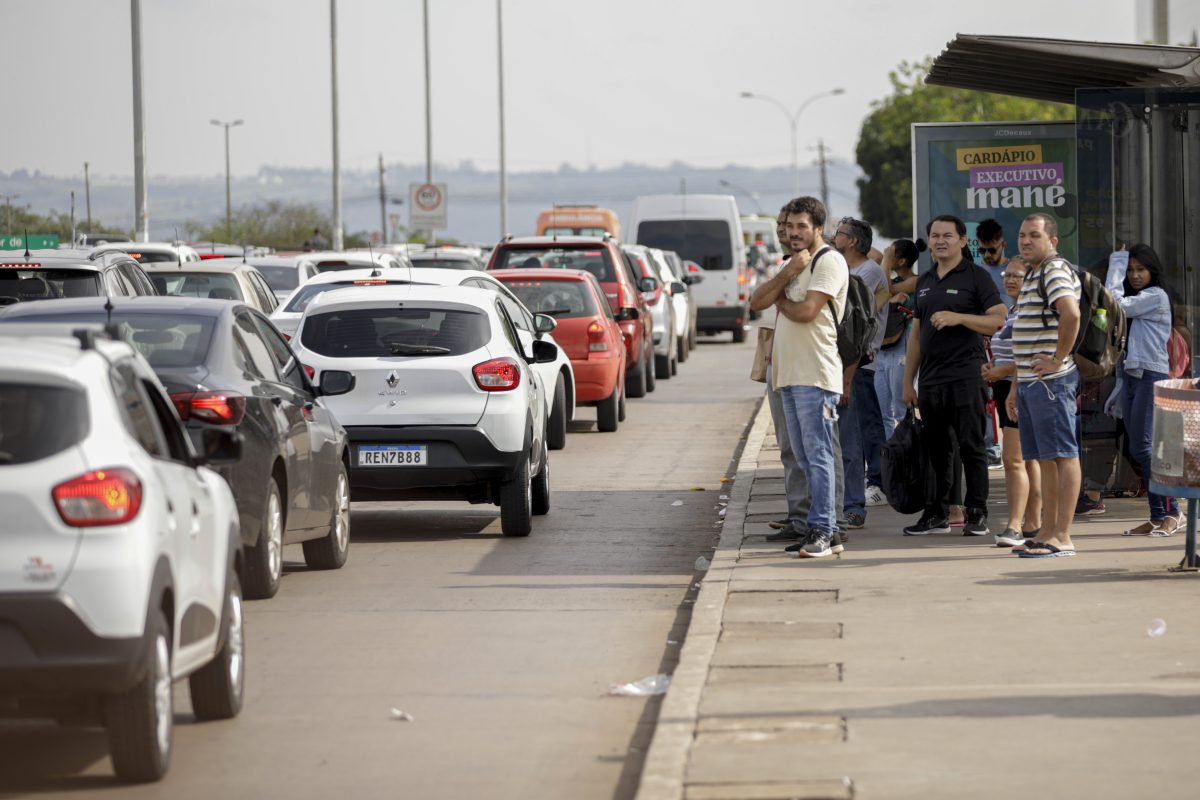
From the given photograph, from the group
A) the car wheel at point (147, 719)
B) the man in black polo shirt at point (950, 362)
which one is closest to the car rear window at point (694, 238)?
the man in black polo shirt at point (950, 362)

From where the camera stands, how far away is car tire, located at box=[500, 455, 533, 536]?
12.6m

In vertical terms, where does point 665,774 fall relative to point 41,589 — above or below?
below

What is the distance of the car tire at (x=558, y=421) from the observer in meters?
18.6

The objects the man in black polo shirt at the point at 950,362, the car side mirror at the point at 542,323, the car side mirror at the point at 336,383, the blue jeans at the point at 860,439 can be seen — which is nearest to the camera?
the car side mirror at the point at 336,383

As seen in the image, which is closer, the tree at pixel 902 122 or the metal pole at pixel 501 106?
the metal pole at pixel 501 106

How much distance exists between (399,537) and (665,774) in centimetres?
700

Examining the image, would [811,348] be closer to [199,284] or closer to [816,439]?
[816,439]

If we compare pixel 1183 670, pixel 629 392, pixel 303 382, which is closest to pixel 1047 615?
pixel 1183 670

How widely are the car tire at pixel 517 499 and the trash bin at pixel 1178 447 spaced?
13.1 feet

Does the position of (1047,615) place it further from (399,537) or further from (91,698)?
(399,537)

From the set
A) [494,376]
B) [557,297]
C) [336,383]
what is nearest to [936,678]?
[336,383]

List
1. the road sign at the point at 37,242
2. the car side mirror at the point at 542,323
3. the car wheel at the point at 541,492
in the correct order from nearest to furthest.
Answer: the car wheel at the point at 541,492
the car side mirror at the point at 542,323
the road sign at the point at 37,242

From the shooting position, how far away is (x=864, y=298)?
1166 cm

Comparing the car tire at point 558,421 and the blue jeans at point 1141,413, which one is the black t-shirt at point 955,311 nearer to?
the blue jeans at point 1141,413
